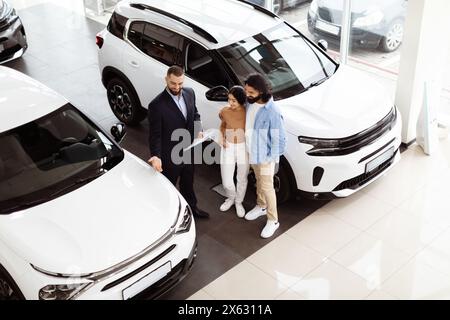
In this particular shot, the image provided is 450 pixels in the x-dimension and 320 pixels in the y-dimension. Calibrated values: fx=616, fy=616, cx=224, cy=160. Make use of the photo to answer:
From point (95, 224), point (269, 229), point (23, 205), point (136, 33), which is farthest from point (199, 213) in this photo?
point (136, 33)

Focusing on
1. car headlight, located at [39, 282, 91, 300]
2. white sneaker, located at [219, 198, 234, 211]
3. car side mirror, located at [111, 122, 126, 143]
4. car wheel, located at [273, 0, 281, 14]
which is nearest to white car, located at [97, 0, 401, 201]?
white sneaker, located at [219, 198, 234, 211]

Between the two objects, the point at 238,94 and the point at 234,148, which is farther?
the point at 234,148

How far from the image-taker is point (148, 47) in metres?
6.41

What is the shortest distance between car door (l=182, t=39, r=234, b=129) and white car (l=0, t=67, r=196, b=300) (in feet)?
3.74

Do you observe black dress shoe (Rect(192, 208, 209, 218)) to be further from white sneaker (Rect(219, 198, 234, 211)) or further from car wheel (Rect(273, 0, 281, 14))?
car wheel (Rect(273, 0, 281, 14))

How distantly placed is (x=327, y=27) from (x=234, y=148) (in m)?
3.32

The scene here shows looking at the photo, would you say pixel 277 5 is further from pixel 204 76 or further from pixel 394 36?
pixel 204 76

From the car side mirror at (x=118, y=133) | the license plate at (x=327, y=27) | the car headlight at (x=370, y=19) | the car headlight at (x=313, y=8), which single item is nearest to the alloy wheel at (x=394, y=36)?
the car headlight at (x=370, y=19)

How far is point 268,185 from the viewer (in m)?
5.27

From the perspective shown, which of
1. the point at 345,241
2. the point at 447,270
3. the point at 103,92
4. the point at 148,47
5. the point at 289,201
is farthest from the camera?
the point at 103,92
